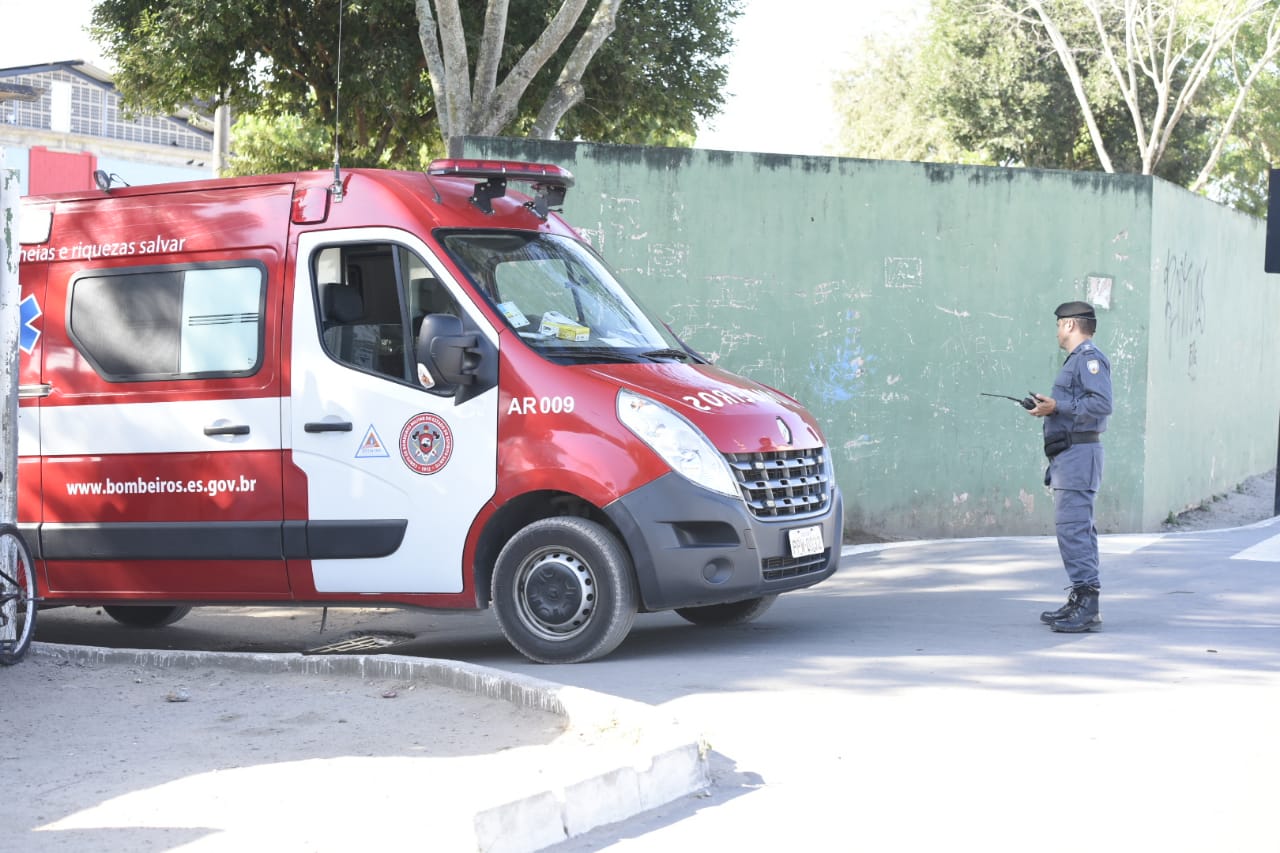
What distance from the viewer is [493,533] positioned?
775cm

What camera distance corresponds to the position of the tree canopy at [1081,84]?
116 ft

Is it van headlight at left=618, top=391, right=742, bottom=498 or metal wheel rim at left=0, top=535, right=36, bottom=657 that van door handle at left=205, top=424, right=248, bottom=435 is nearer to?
metal wheel rim at left=0, top=535, right=36, bottom=657

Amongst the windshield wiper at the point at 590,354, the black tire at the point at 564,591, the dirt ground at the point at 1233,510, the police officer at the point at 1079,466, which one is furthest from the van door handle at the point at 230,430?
the dirt ground at the point at 1233,510

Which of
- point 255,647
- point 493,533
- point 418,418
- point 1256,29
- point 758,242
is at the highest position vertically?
point 1256,29

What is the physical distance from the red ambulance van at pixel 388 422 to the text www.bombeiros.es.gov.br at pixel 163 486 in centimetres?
1

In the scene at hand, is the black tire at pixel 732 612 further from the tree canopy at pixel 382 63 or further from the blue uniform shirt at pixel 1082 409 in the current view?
the tree canopy at pixel 382 63

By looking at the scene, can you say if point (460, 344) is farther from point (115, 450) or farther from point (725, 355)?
point (725, 355)

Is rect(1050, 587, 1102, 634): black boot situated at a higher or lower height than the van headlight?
lower

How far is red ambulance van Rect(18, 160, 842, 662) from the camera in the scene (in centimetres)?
748

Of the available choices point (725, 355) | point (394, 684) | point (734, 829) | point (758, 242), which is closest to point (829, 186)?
point (758, 242)

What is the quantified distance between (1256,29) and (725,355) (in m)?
30.2

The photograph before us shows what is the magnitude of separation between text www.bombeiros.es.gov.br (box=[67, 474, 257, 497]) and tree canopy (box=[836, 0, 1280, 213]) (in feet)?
96.7

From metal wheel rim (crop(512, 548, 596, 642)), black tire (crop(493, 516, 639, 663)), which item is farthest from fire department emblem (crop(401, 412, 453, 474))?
metal wheel rim (crop(512, 548, 596, 642))

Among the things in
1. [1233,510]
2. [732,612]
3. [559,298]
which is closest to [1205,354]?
[1233,510]
